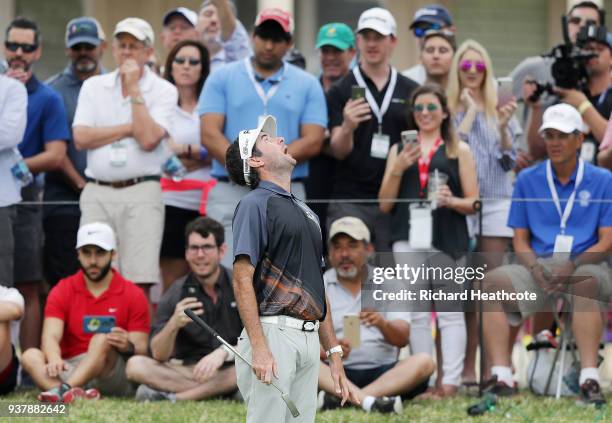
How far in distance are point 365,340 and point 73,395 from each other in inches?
77.7

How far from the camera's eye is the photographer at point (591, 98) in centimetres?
1116

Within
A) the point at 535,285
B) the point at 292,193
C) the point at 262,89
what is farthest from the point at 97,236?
the point at 535,285

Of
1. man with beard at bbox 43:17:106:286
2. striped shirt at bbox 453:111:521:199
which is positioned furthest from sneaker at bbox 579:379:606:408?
man with beard at bbox 43:17:106:286

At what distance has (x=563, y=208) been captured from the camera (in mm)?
10508

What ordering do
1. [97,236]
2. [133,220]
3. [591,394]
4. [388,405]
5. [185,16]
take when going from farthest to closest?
1. [185,16]
2. [133,220]
3. [97,236]
4. [591,394]
5. [388,405]

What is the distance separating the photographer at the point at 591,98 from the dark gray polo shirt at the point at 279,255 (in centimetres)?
414

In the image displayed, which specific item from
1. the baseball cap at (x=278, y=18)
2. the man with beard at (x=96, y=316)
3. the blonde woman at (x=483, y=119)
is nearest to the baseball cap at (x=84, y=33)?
the baseball cap at (x=278, y=18)

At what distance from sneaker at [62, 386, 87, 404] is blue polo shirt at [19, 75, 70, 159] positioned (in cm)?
200

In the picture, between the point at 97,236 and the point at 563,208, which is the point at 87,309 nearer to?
the point at 97,236

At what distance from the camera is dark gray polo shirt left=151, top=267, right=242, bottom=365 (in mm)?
10414

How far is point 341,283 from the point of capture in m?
10.6

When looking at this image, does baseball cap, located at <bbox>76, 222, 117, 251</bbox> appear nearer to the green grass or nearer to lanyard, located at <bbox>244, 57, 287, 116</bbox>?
the green grass

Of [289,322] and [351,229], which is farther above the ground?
[351,229]

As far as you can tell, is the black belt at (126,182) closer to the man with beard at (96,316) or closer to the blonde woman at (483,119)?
the man with beard at (96,316)
